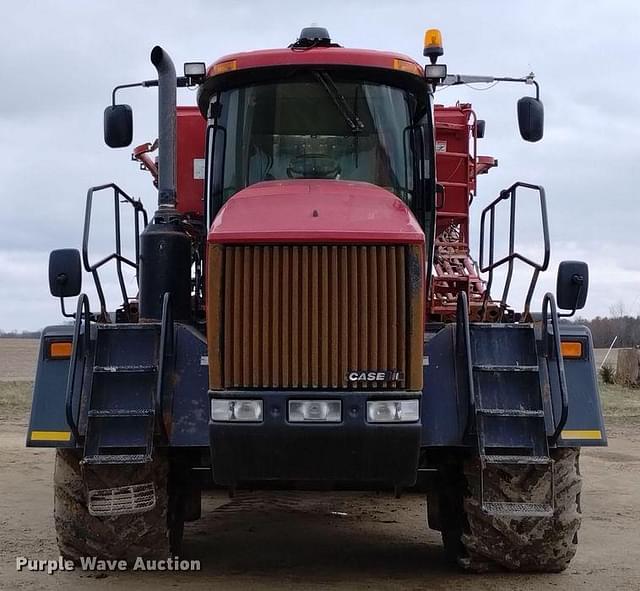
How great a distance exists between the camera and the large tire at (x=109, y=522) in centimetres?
621

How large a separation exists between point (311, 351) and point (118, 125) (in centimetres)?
289

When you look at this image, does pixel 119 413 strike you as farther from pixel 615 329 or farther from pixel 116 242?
pixel 615 329

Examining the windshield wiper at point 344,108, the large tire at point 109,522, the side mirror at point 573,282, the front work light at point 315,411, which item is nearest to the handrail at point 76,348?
the large tire at point 109,522

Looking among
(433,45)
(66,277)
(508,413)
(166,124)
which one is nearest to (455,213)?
(433,45)

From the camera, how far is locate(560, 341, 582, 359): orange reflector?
6.30 metres

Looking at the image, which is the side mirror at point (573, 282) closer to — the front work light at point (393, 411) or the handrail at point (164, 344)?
the front work light at point (393, 411)

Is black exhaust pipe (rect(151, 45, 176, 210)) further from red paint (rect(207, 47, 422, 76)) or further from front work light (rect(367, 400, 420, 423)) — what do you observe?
front work light (rect(367, 400, 420, 423))

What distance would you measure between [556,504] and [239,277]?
2.37 metres

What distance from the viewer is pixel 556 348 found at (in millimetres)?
6129

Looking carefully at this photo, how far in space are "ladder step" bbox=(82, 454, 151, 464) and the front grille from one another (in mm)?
837

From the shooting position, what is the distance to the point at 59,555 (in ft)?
22.5

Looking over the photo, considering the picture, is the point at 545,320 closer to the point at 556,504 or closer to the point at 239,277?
the point at 556,504

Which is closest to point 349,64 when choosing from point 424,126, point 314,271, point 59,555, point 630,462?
point 424,126

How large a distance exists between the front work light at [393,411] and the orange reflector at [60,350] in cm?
200
